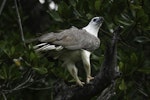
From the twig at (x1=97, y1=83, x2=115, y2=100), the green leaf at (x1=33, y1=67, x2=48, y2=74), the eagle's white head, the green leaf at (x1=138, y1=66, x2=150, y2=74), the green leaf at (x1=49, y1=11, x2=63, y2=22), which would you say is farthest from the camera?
the green leaf at (x1=49, y1=11, x2=63, y2=22)

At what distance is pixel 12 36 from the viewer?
24.7 ft

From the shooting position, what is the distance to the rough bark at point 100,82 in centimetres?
483

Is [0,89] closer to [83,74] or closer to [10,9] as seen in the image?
[83,74]

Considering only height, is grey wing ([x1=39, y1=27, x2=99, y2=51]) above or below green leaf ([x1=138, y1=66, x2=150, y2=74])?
above

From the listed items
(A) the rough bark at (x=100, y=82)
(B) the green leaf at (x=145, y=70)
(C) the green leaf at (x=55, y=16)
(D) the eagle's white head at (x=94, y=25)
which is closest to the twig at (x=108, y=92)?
(A) the rough bark at (x=100, y=82)

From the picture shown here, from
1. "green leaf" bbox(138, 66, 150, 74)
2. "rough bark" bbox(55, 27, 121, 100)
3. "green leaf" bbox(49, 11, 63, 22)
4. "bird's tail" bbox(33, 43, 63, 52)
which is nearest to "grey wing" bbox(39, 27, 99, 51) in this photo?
"bird's tail" bbox(33, 43, 63, 52)

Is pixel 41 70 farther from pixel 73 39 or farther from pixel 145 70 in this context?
pixel 145 70

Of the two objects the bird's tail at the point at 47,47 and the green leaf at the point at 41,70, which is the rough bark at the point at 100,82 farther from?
the green leaf at the point at 41,70

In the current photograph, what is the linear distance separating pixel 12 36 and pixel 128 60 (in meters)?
1.78

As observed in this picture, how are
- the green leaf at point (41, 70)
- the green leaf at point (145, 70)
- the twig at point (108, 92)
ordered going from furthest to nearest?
the green leaf at point (41, 70)
the green leaf at point (145, 70)
the twig at point (108, 92)

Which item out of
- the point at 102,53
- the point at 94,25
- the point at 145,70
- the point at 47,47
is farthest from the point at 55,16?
the point at 47,47

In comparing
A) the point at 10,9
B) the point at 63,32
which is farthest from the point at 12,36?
the point at 63,32

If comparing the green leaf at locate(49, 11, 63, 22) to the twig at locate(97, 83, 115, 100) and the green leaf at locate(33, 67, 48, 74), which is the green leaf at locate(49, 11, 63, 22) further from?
the twig at locate(97, 83, 115, 100)

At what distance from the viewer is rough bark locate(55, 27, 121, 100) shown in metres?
4.83
